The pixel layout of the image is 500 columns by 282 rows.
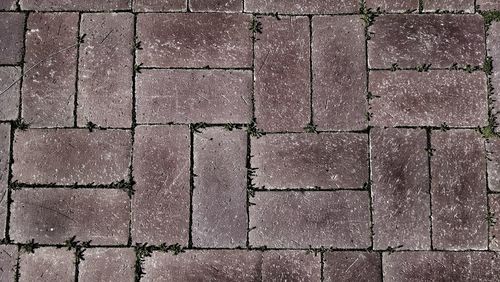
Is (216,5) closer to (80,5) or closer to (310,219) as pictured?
(80,5)

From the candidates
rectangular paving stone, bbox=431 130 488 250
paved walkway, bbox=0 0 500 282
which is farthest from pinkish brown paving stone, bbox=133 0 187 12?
rectangular paving stone, bbox=431 130 488 250

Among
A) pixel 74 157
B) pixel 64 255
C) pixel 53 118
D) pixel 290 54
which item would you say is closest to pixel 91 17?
pixel 53 118

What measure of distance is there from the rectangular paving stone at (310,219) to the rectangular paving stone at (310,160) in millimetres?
84

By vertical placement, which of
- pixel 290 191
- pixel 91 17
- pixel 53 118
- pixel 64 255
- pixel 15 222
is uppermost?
pixel 91 17

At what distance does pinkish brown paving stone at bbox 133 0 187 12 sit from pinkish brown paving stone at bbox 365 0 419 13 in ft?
4.48

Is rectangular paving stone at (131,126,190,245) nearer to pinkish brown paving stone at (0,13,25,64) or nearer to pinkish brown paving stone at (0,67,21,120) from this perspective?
pinkish brown paving stone at (0,67,21,120)

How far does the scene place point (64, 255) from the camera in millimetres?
3629

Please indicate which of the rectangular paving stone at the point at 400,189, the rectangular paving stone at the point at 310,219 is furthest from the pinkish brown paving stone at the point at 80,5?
the rectangular paving stone at the point at 400,189

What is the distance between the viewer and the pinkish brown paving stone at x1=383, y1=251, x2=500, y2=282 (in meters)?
3.61

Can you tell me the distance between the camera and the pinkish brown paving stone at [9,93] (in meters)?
3.74

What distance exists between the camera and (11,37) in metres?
3.81

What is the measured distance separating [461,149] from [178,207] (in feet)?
6.68

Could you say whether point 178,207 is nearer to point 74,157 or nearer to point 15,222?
point 74,157

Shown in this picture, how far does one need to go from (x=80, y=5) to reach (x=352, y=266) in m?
2.70
